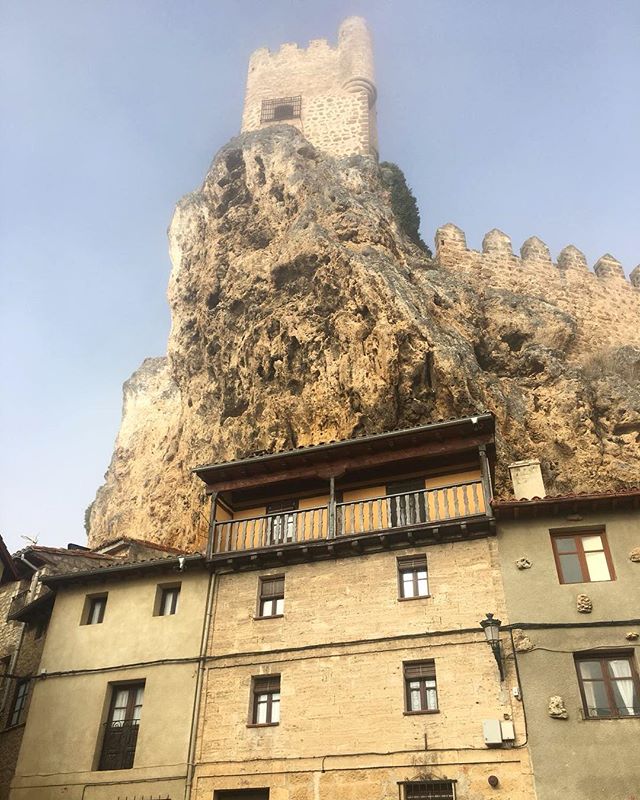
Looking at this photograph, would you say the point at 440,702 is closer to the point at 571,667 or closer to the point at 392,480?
the point at 571,667

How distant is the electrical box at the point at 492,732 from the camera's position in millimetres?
13488

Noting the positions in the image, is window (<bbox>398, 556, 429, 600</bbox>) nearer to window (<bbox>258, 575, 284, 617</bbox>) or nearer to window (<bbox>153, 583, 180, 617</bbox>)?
window (<bbox>258, 575, 284, 617</bbox>)

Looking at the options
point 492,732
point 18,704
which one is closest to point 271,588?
point 492,732

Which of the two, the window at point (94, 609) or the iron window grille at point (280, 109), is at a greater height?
the iron window grille at point (280, 109)

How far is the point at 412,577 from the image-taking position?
1619 cm

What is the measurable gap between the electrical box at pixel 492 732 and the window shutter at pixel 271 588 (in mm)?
5382

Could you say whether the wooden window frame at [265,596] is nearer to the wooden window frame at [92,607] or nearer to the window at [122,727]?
the window at [122,727]

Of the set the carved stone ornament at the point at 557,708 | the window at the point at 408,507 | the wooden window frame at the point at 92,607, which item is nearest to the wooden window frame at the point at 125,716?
the wooden window frame at the point at 92,607

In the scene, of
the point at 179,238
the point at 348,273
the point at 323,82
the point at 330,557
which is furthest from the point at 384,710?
the point at 323,82

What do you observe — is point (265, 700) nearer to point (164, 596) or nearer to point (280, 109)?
point (164, 596)

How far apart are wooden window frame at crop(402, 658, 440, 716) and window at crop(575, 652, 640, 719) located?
271cm

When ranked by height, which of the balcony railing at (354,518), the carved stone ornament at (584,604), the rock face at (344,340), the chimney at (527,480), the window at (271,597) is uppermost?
the rock face at (344,340)

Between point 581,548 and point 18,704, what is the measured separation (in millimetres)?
14147

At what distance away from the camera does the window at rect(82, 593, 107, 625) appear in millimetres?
18344
